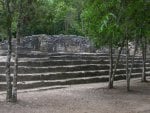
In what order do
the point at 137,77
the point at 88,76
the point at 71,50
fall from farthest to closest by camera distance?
1. the point at 71,50
2. the point at 137,77
3. the point at 88,76

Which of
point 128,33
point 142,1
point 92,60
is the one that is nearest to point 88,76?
point 92,60

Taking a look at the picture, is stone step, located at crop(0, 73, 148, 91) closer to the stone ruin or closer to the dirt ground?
the dirt ground

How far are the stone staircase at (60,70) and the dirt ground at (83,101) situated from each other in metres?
0.99

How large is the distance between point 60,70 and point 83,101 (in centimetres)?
558

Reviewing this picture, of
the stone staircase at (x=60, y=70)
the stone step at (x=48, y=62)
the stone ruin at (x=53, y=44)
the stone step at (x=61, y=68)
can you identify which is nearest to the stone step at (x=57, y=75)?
the stone staircase at (x=60, y=70)

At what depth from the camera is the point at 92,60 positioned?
23547 mm

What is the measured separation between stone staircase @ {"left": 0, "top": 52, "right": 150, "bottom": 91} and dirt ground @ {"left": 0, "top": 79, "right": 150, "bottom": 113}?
99 centimetres

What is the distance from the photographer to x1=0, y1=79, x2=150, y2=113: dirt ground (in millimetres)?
13500

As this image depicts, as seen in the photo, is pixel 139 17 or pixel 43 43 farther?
pixel 43 43

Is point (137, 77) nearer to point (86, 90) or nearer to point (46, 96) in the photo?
point (86, 90)

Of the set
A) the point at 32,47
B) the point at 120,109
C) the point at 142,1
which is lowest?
the point at 120,109

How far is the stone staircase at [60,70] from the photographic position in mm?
18219

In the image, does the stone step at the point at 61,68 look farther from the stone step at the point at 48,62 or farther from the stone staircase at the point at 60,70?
the stone step at the point at 48,62

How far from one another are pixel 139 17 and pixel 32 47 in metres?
10.3
